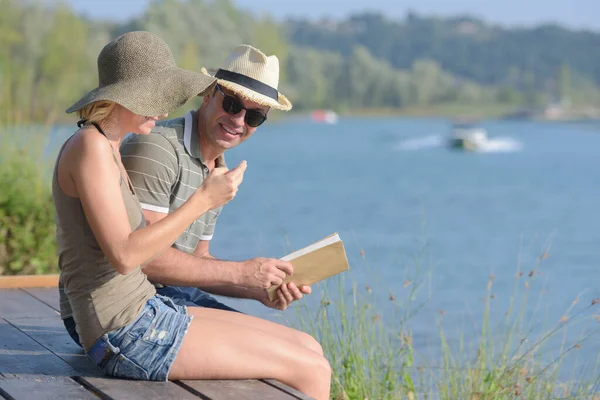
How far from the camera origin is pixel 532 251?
14430mm

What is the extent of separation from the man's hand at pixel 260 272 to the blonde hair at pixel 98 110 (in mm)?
639

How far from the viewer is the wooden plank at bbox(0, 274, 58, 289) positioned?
435 centimetres

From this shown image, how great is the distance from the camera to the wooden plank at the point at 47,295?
4.01 meters

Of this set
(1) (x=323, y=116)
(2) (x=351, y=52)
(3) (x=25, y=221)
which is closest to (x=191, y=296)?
(3) (x=25, y=221)

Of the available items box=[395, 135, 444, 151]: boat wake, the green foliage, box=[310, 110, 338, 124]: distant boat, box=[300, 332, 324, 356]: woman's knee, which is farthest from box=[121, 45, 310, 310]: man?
box=[310, 110, 338, 124]: distant boat

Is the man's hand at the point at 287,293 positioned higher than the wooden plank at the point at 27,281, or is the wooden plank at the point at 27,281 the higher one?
the man's hand at the point at 287,293

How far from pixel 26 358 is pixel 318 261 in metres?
0.98

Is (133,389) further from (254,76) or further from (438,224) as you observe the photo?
(438,224)

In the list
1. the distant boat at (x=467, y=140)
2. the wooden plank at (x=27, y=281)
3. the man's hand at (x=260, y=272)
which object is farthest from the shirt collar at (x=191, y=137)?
the distant boat at (x=467, y=140)

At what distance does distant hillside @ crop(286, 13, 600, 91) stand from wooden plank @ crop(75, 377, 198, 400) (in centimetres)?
11230

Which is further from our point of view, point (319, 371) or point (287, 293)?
point (287, 293)

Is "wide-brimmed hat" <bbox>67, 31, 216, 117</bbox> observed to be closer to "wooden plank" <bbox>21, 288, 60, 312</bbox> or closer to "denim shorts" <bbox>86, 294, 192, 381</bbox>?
"denim shorts" <bbox>86, 294, 192, 381</bbox>

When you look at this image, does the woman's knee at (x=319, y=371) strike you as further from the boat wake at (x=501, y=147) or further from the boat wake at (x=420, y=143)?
the boat wake at (x=420, y=143)

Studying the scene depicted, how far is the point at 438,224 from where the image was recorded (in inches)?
755
